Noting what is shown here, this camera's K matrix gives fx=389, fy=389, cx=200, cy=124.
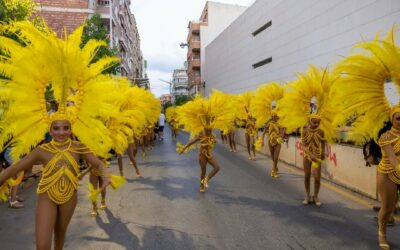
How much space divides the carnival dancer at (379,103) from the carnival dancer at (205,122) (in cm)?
358

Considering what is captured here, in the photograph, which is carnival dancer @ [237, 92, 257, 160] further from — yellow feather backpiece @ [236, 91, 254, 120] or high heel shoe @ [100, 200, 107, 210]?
high heel shoe @ [100, 200, 107, 210]

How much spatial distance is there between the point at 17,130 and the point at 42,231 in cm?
120

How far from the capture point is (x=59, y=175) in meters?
4.04

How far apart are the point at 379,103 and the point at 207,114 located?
4.30 m

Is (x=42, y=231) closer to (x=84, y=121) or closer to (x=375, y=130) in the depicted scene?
(x=84, y=121)

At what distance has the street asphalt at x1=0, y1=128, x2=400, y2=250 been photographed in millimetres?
5320

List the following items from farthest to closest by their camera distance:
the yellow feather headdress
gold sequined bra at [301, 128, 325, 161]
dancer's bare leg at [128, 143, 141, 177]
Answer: dancer's bare leg at [128, 143, 141, 177] < gold sequined bra at [301, 128, 325, 161] < the yellow feather headdress

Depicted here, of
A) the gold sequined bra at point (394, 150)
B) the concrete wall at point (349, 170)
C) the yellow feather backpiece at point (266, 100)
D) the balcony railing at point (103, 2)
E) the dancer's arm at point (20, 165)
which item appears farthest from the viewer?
the balcony railing at point (103, 2)

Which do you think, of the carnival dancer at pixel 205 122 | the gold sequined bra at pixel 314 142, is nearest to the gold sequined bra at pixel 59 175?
the gold sequined bra at pixel 314 142

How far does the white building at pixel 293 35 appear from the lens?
518 inches

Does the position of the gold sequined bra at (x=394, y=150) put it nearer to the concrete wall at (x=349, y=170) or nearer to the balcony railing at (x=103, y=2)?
the concrete wall at (x=349, y=170)

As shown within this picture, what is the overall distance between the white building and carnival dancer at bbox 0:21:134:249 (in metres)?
4.06

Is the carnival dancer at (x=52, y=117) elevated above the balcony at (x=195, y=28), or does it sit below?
below

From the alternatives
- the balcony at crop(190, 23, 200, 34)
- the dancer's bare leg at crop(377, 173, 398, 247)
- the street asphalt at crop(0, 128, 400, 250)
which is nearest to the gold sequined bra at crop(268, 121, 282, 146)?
the street asphalt at crop(0, 128, 400, 250)
